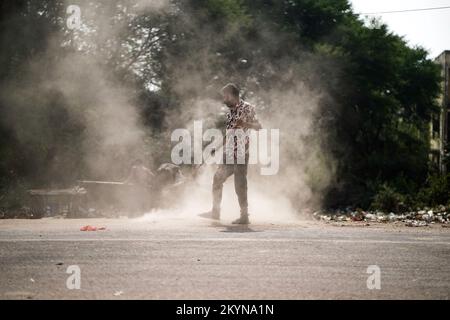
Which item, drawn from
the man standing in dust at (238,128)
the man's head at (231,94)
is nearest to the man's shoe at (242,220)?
the man standing in dust at (238,128)

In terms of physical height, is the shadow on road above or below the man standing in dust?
below

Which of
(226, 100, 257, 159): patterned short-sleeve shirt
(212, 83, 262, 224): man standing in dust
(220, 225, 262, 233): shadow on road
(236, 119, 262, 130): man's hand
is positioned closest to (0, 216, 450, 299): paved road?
(220, 225, 262, 233): shadow on road

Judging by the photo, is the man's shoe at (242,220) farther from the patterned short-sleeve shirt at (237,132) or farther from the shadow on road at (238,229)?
the patterned short-sleeve shirt at (237,132)

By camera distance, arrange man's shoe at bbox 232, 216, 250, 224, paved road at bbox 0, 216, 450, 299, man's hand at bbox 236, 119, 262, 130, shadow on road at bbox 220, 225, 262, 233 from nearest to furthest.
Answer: paved road at bbox 0, 216, 450, 299 < shadow on road at bbox 220, 225, 262, 233 < man's hand at bbox 236, 119, 262, 130 < man's shoe at bbox 232, 216, 250, 224

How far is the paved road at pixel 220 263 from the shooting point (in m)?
4.22

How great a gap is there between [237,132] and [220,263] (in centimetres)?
348

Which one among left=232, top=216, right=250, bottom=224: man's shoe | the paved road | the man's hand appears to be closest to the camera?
the paved road

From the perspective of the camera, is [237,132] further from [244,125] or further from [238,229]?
[238,229]

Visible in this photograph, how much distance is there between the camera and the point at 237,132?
330 inches

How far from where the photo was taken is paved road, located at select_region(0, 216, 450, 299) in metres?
4.22

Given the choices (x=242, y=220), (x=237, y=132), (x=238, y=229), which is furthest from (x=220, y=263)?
(x=237, y=132)

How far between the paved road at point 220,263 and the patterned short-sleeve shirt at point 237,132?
4.29ft

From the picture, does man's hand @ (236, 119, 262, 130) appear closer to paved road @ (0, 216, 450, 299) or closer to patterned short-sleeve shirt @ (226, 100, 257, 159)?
patterned short-sleeve shirt @ (226, 100, 257, 159)

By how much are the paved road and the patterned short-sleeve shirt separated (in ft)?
4.29
